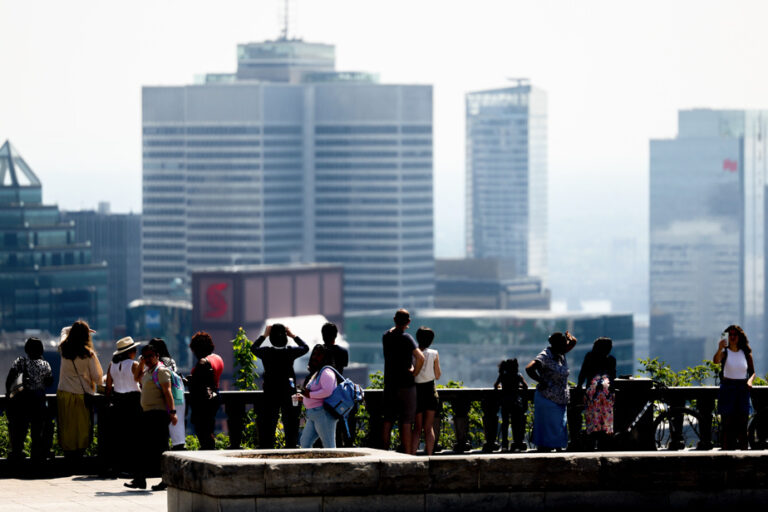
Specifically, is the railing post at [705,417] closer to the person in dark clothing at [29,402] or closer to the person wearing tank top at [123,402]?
the person wearing tank top at [123,402]

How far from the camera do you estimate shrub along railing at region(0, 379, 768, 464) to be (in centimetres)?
2189

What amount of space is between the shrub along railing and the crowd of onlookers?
29 centimetres

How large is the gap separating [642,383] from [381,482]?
24.1 feet

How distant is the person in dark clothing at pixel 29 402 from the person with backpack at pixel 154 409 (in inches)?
70.8

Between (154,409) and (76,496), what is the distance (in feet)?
5.66

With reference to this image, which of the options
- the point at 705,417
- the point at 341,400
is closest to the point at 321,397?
the point at 341,400

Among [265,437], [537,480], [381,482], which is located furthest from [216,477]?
[265,437]

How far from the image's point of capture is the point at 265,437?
847 inches

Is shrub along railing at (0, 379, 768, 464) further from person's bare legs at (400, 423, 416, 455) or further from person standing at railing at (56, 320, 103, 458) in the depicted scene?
person's bare legs at (400, 423, 416, 455)

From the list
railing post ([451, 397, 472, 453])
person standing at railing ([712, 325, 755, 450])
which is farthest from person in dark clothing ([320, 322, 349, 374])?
person standing at railing ([712, 325, 755, 450])

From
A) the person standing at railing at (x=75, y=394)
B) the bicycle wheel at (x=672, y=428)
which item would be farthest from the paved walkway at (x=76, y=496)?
the bicycle wheel at (x=672, y=428)

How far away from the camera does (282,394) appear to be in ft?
69.5

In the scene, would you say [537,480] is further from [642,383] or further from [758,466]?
A: [642,383]

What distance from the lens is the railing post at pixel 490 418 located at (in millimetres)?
22062
